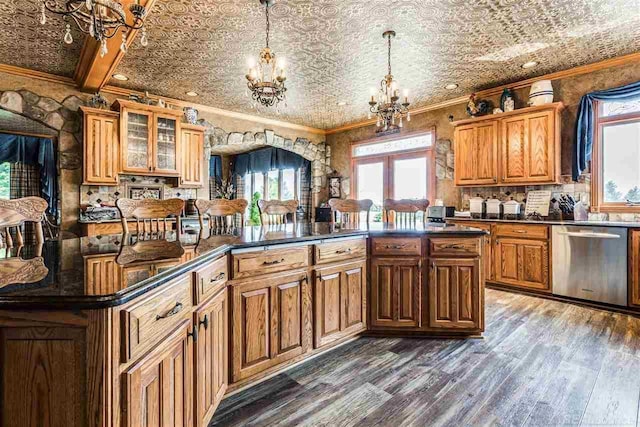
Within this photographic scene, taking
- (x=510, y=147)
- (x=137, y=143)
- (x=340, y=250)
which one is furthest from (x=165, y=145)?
(x=510, y=147)

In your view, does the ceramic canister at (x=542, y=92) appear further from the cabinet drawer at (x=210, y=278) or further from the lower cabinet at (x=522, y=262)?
the cabinet drawer at (x=210, y=278)

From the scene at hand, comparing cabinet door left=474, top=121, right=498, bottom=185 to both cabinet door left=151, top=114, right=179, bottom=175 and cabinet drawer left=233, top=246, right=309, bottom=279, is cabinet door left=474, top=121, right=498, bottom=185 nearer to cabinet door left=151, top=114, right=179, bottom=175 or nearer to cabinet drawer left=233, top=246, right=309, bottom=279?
cabinet drawer left=233, top=246, right=309, bottom=279

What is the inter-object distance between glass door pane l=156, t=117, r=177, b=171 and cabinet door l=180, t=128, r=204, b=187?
0.49ft

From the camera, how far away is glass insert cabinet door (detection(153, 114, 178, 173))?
4738 millimetres

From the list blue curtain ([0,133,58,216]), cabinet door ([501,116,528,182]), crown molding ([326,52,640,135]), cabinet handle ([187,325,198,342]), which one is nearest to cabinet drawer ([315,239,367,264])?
cabinet handle ([187,325,198,342])

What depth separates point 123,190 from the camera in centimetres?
482

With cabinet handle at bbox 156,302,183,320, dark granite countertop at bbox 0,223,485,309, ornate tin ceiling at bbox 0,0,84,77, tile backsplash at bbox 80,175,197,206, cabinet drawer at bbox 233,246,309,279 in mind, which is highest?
ornate tin ceiling at bbox 0,0,84,77

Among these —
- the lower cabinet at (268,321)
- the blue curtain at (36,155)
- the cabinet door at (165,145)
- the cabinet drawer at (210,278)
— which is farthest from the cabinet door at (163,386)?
the blue curtain at (36,155)

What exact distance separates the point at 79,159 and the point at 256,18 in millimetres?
3187

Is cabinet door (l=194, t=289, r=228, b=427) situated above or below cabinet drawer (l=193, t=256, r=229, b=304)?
below

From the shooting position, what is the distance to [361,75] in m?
4.31

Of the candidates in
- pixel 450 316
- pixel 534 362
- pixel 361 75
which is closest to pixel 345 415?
pixel 450 316

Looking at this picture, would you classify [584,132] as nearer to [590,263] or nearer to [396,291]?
[590,263]

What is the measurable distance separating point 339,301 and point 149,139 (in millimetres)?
3757
